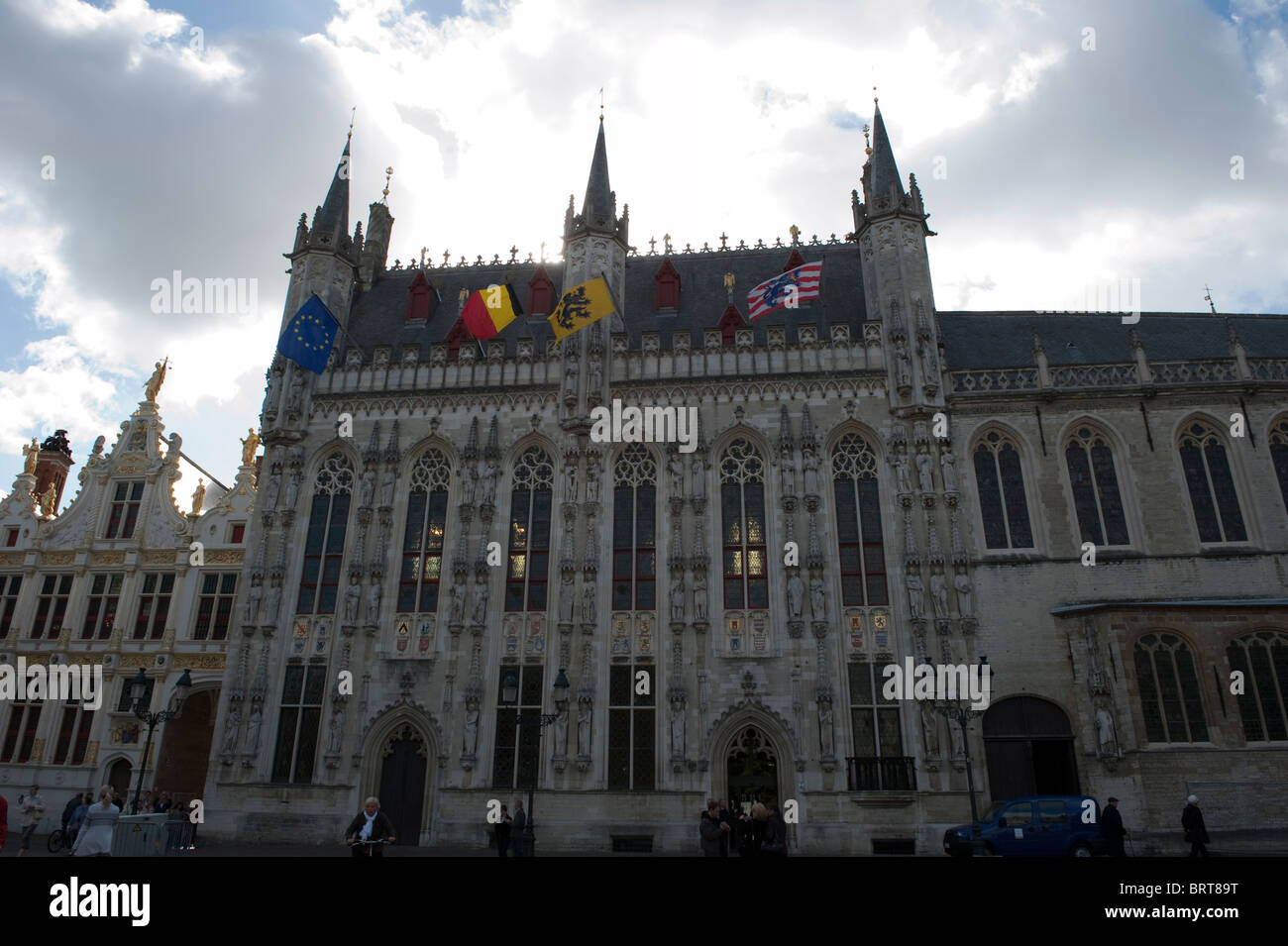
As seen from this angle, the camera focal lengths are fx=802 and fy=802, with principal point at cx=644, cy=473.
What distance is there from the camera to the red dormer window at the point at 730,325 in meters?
28.5

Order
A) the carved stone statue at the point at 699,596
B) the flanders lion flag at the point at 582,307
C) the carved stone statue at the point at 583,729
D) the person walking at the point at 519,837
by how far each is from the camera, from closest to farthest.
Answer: the person walking at the point at 519,837 < the carved stone statue at the point at 583,729 < the carved stone statue at the point at 699,596 < the flanders lion flag at the point at 582,307

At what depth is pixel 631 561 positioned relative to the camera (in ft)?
85.1

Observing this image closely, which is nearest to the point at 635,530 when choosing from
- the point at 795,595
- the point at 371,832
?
the point at 795,595

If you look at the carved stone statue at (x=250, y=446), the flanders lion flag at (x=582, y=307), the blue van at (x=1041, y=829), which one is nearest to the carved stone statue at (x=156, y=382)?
the carved stone statue at (x=250, y=446)

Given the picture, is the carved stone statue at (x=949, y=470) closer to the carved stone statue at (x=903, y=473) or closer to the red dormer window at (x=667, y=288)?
the carved stone statue at (x=903, y=473)

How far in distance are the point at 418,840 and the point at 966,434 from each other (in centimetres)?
2148

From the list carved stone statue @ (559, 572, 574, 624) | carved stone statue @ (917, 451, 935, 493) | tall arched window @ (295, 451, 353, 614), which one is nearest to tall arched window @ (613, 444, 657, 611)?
carved stone statue @ (559, 572, 574, 624)

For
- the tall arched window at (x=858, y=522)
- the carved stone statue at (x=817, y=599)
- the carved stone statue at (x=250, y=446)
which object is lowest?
the carved stone statue at (x=817, y=599)

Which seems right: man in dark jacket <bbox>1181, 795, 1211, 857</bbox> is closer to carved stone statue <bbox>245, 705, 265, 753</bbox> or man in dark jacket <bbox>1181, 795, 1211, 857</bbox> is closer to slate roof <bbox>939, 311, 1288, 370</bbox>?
slate roof <bbox>939, 311, 1288, 370</bbox>

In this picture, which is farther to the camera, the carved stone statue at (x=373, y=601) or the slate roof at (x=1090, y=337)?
the slate roof at (x=1090, y=337)

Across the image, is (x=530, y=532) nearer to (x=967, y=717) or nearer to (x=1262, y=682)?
(x=967, y=717)

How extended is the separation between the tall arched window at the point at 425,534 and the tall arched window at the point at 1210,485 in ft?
80.0

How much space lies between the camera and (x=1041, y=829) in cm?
1852
